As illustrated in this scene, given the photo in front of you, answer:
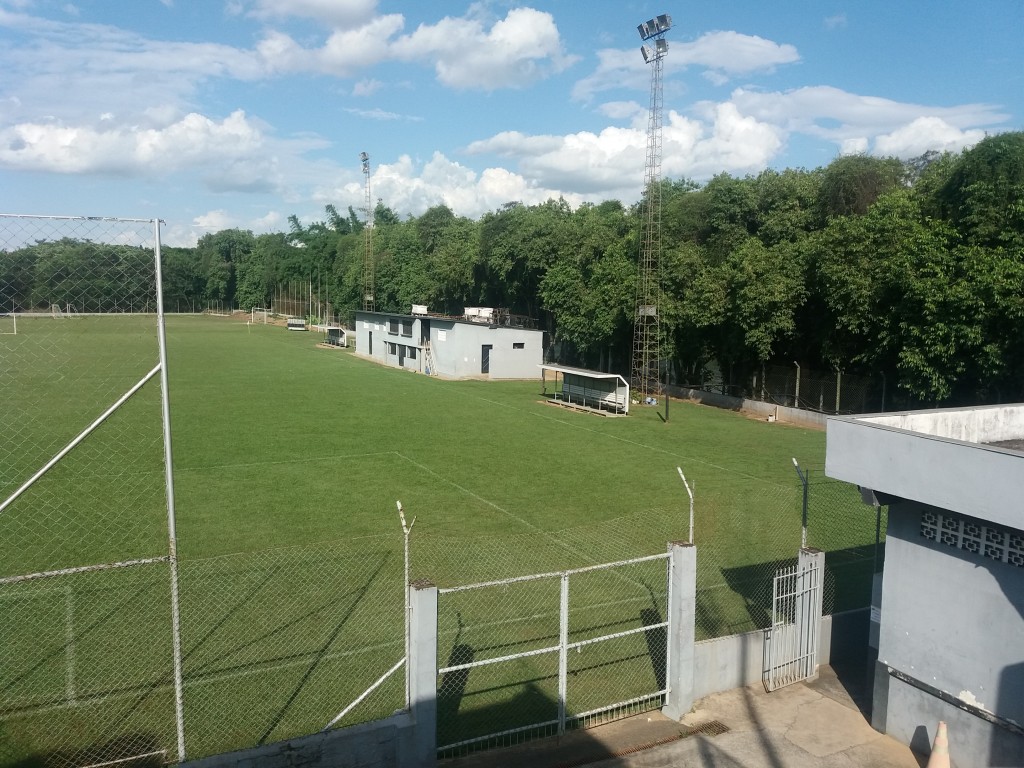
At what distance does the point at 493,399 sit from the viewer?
36844 millimetres

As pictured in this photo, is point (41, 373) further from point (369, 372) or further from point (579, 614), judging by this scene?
point (579, 614)

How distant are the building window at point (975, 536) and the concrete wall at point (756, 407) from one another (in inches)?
902

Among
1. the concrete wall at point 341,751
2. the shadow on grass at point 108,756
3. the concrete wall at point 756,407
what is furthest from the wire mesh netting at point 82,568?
the concrete wall at point 756,407

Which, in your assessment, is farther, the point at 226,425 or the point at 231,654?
the point at 226,425

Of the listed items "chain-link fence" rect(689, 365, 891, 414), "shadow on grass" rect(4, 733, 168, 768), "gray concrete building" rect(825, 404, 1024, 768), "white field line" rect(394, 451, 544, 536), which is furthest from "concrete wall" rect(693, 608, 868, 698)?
"chain-link fence" rect(689, 365, 891, 414)

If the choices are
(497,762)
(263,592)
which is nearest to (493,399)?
(263,592)

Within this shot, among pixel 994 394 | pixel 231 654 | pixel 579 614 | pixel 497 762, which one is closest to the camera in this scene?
pixel 497 762

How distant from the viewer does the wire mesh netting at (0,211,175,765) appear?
6867 millimetres

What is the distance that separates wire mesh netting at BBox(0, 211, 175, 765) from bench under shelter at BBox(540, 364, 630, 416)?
1880 cm

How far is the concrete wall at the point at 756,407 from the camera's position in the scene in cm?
3056

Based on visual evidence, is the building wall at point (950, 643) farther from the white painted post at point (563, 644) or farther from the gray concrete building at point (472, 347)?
the gray concrete building at point (472, 347)

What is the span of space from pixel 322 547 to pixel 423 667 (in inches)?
275

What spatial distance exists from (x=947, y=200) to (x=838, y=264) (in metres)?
3.97

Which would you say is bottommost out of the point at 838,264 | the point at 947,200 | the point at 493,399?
the point at 493,399
